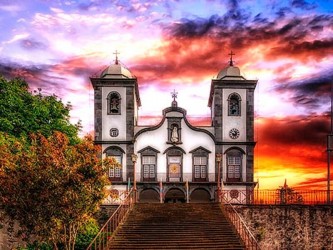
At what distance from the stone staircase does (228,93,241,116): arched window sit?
1289 centimetres

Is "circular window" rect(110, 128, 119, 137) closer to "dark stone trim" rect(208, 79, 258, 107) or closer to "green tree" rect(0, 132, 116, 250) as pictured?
"dark stone trim" rect(208, 79, 258, 107)

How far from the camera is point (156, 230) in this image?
26891mm

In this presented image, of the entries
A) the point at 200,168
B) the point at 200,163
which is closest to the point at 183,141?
the point at 200,163

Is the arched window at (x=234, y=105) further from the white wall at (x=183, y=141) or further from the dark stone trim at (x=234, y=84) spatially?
the white wall at (x=183, y=141)

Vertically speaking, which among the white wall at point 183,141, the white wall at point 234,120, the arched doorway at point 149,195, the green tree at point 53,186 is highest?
the white wall at point 234,120

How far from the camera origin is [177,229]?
88.8ft

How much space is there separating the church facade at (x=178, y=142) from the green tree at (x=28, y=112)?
377 cm

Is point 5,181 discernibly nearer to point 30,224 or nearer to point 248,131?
point 30,224

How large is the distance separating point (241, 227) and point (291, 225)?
5063mm

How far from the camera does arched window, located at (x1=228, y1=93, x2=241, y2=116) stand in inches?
1700

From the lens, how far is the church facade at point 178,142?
41.7 metres

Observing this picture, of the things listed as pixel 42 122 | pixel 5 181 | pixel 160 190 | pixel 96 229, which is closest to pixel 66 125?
pixel 42 122

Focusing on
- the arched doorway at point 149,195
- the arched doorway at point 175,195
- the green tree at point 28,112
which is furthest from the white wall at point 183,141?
the green tree at point 28,112

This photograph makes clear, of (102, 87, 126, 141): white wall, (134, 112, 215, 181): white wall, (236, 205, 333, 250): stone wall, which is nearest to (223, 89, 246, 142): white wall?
(134, 112, 215, 181): white wall
